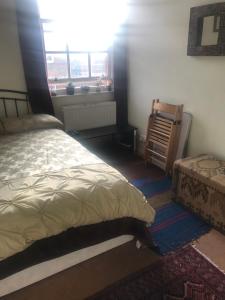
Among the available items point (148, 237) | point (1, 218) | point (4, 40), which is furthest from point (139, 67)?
point (1, 218)

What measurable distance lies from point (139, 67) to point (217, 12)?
1.39m

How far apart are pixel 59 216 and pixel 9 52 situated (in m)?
2.45

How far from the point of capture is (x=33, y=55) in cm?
305

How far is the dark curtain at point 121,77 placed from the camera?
141 inches

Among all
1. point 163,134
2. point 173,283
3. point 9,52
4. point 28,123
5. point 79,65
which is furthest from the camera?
point 79,65

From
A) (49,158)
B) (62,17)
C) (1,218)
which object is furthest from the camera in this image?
(62,17)

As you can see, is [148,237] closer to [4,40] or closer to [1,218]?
[1,218]

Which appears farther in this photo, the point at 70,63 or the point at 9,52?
the point at 70,63

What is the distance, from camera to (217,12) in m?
2.26

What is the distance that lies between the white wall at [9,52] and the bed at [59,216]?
1530 millimetres

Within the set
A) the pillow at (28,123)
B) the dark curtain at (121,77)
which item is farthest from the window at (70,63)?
the pillow at (28,123)

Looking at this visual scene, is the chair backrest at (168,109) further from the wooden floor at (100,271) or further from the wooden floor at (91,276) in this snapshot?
the wooden floor at (91,276)

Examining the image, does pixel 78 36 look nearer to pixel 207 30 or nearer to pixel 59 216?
pixel 207 30

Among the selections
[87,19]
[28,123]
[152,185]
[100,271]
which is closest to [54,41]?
[87,19]
